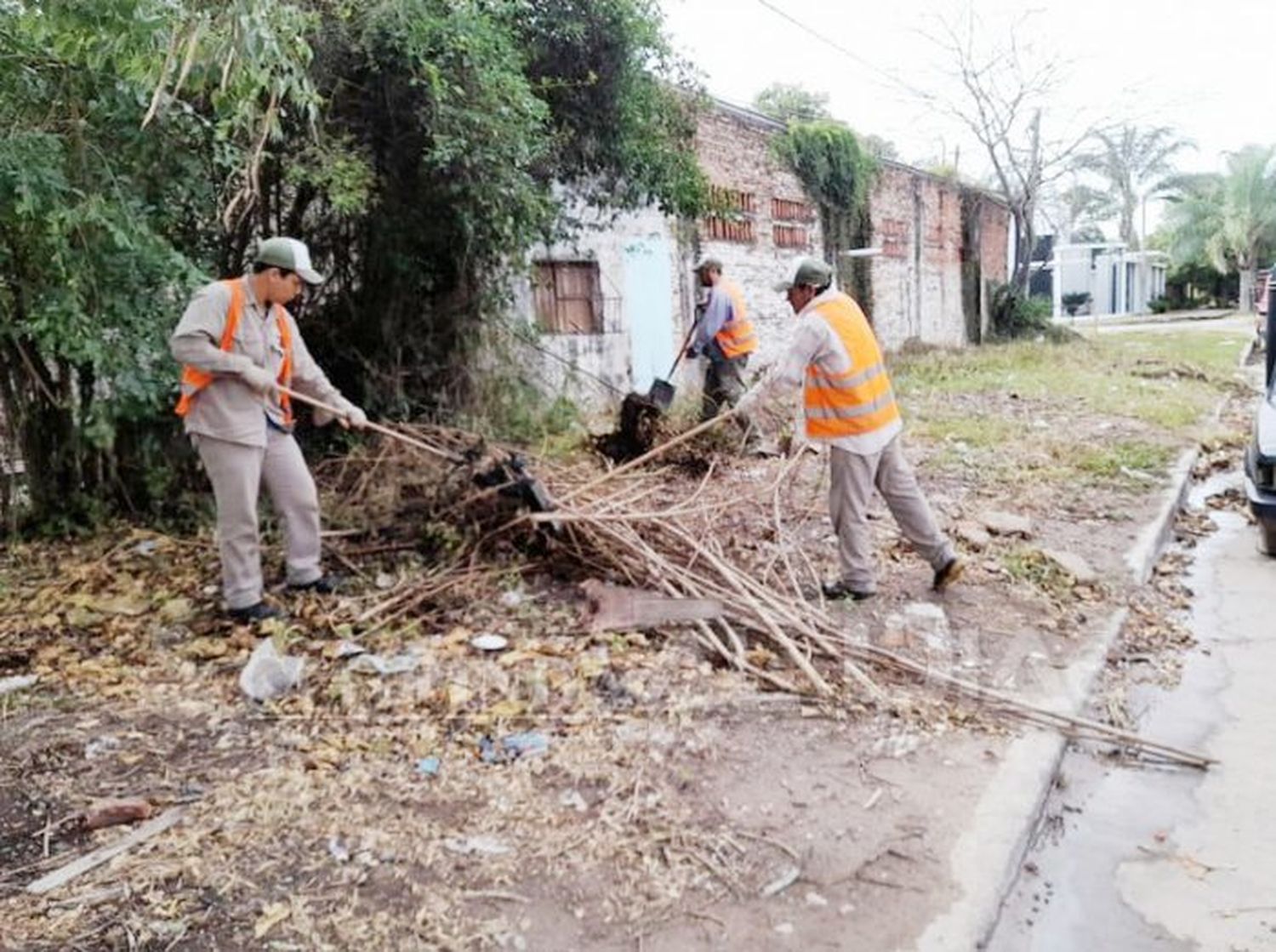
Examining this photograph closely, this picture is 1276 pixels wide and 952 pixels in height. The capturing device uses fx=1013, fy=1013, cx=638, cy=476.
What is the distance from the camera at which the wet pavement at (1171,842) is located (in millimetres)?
2713

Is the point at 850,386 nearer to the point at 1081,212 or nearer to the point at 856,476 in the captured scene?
the point at 856,476

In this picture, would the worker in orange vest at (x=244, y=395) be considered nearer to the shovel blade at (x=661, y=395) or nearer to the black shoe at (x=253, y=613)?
the black shoe at (x=253, y=613)

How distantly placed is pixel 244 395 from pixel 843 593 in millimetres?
2905

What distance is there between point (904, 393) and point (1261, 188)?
26.6 meters

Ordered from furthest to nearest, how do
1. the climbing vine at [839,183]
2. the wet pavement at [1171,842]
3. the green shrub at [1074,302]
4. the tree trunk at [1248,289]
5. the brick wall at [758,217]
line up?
the green shrub at [1074,302]
the tree trunk at [1248,289]
the climbing vine at [839,183]
the brick wall at [758,217]
the wet pavement at [1171,842]

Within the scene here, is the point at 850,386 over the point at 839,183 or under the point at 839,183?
under

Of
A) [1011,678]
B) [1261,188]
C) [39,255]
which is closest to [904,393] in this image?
[1011,678]

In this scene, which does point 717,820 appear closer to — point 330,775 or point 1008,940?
point 1008,940

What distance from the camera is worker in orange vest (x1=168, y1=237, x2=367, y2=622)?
4277mm

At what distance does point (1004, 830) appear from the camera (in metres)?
2.99

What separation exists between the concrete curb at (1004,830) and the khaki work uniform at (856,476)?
0.94m

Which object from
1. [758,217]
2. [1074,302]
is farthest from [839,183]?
[1074,302]

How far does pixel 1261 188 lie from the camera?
1264 inches

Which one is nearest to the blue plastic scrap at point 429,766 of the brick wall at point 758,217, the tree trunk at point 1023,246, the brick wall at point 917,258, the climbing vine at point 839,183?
the brick wall at point 758,217
